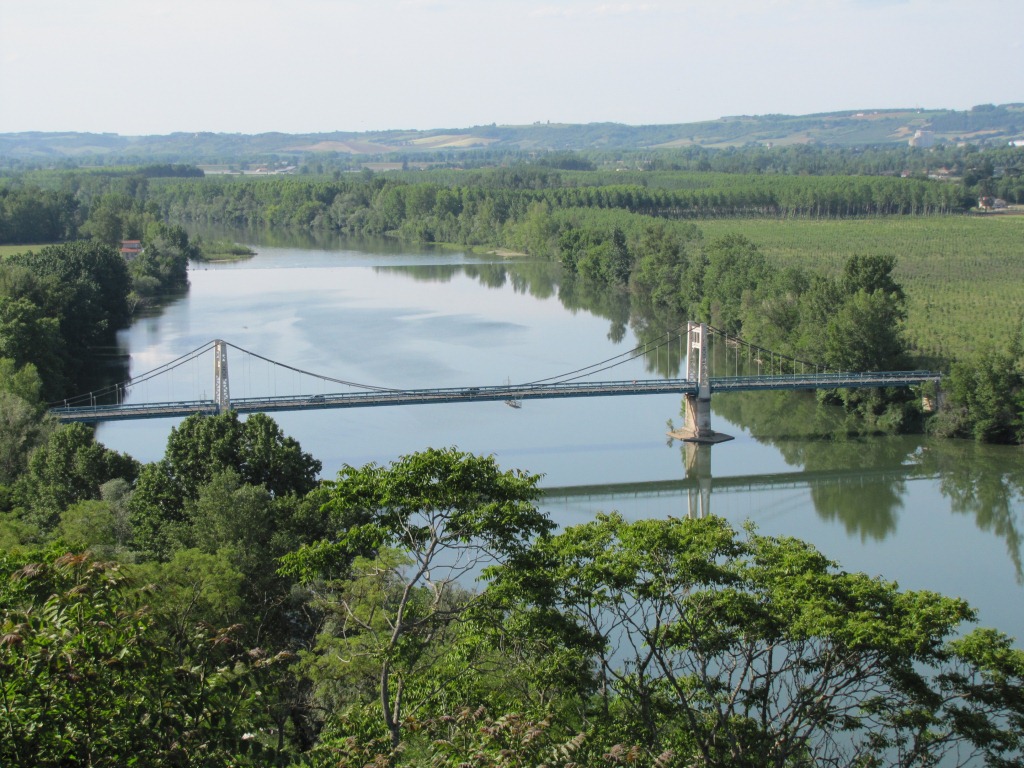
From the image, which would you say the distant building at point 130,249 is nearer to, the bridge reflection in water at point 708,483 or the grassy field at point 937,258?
the grassy field at point 937,258

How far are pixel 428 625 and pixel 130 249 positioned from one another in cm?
5031

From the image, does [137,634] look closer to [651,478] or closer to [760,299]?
[651,478]

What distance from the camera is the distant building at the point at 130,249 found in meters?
55.9

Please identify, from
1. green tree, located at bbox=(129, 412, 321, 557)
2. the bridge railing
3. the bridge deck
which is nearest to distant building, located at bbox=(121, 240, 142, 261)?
the bridge deck

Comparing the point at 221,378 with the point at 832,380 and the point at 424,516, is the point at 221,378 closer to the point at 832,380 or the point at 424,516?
the point at 832,380

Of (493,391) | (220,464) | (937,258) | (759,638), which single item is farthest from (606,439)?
(937,258)

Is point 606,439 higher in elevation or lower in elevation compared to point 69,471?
lower

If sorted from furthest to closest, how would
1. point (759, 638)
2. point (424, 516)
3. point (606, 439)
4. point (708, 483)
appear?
point (606, 439) < point (708, 483) < point (759, 638) < point (424, 516)

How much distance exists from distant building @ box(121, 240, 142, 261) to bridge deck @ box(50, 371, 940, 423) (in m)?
29.9

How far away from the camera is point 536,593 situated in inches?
350

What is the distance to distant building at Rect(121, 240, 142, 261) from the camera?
55938 millimetres

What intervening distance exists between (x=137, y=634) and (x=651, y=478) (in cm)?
1990

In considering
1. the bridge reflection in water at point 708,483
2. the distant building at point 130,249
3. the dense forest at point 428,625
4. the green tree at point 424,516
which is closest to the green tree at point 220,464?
the dense forest at point 428,625

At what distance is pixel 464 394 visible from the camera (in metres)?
27.3
